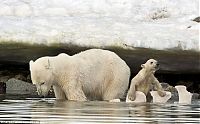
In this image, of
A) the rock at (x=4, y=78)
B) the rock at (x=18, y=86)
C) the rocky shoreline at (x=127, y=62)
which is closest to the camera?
the rocky shoreline at (x=127, y=62)

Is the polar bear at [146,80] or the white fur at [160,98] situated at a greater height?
the polar bear at [146,80]

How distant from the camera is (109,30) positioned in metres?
10.0

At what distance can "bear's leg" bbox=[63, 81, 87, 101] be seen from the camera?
26.6 feet

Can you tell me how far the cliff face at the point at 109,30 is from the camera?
9.62m

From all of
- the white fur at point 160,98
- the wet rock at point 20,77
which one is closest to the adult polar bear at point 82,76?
the white fur at point 160,98

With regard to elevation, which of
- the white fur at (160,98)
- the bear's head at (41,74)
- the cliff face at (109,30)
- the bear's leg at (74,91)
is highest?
the cliff face at (109,30)

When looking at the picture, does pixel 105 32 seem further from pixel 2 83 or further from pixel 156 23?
pixel 2 83

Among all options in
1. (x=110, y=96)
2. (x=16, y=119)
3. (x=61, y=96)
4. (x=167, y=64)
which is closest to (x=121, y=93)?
(x=110, y=96)

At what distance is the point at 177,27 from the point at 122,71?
5.59 ft

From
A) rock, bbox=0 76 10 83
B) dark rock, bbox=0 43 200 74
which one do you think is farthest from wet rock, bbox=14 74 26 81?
dark rock, bbox=0 43 200 74

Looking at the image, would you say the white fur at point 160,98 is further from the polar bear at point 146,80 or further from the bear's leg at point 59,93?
the bear's leg at point 59,93

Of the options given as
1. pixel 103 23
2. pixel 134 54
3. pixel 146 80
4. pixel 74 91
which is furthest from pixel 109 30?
pixel 74 91

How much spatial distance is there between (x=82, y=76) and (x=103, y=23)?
2.08 metres

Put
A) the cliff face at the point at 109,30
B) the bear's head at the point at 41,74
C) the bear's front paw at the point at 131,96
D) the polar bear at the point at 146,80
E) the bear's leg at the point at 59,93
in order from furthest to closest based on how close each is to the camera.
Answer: the cliff face at the point at 109,30, the bear's leg at the point at 59,93, the polar bear at the point at 146,80, the bear's front paw at the point at 131,96, the bear's head at the point at 41,74
